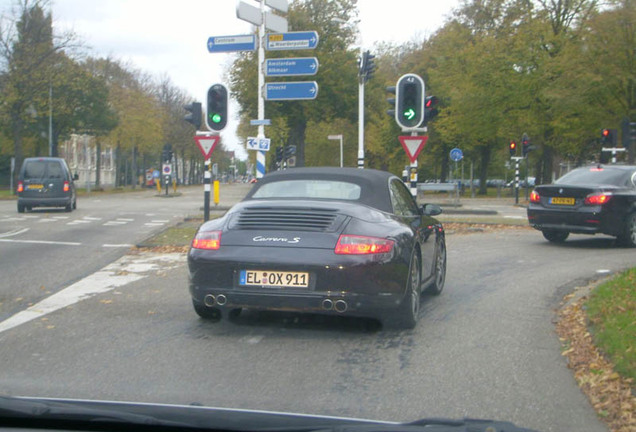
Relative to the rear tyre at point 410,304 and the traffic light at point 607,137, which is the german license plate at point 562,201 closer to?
the rear tyre at point 410,304

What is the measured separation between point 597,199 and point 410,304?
8.69 metres

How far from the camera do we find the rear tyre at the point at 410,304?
6.48 m

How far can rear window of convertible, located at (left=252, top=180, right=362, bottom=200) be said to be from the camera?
7.09 meters

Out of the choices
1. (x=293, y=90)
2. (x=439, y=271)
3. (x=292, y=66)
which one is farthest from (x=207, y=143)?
(x=439, y=271)

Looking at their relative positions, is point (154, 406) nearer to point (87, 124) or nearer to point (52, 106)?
point (52, 106)

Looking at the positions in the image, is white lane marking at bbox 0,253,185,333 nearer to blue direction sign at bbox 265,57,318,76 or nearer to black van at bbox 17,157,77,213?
blue direction sign at bbox 265,57,318,76

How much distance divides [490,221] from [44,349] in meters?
16.8

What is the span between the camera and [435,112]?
53.2 feet

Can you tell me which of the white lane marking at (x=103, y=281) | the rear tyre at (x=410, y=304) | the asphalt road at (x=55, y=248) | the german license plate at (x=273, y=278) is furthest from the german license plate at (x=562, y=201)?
the german license plate at (x=273, y=278)

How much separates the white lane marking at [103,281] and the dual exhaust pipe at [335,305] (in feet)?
9.24

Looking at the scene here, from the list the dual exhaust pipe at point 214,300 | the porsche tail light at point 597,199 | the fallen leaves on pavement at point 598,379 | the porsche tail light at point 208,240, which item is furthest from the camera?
the porsche tail light at point 597,199

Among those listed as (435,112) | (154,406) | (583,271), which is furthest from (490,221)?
(154,406)

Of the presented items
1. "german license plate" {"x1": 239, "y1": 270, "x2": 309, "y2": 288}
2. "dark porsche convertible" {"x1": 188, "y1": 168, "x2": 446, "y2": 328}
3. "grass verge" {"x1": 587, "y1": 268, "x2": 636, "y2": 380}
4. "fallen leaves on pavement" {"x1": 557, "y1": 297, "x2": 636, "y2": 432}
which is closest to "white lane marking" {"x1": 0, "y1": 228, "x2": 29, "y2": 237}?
"dark porsche convertible" {"x1": 188, "y1": 168, "x2": 446, "y2": 328}

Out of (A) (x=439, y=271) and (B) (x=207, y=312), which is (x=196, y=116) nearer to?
(A) (x=439, y=271)
